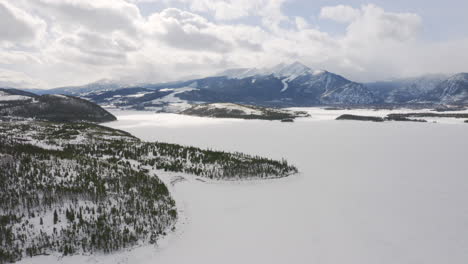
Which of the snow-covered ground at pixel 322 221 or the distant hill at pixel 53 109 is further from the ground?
the distant hill at pixel 53 109

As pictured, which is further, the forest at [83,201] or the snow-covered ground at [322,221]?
the forest at [83,201]

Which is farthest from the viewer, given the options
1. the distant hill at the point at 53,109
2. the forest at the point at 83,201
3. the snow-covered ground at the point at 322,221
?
the distant hill at the point at 53,109

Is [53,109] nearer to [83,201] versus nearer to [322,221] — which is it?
[83,201]

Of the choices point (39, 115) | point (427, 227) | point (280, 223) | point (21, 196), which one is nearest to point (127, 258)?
point (280, 223)

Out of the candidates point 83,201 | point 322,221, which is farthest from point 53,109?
point 322,221

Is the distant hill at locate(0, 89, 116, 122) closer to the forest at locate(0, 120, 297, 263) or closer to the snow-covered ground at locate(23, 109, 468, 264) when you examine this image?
the forest at locate(0, 120, 297, 263)

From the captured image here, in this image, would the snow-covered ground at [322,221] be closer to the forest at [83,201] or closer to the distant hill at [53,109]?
the forest at [83,201]

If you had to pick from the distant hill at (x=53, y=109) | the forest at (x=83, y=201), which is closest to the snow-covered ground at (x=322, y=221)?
the forest at (x=83, y=201)

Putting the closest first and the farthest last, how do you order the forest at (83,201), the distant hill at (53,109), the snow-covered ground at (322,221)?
the snow-covered ground at (322,221)
the forest at (83,201)
the distant hill at (53,109)

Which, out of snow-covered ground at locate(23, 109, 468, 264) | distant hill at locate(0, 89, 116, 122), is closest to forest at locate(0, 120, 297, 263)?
snow-covered ground at locate(23, 109, 468, 264)
